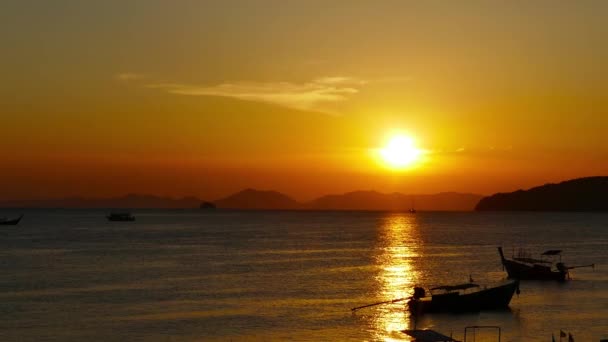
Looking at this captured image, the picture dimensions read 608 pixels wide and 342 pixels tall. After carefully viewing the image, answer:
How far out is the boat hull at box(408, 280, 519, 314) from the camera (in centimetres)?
6234

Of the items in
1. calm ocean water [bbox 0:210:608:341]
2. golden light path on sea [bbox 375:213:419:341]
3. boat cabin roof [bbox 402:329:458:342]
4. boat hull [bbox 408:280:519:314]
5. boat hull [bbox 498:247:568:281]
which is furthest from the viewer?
boat hull [bbox 498:247:568:281]

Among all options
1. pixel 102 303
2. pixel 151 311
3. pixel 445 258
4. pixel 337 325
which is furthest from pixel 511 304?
pixel 445 258

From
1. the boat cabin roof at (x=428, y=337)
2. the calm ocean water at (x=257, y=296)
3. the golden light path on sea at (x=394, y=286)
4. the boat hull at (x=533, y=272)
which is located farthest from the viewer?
the boat hull at (x=533, y=272)

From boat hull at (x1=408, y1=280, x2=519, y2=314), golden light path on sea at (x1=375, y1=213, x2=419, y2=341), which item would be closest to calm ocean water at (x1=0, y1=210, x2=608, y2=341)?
golden light path on sea at (x1=375, y1=213, x2=419, y2=341)

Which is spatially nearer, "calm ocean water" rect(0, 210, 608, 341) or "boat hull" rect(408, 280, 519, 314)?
"calm ocean water" rect(0, 210, 608, 341)

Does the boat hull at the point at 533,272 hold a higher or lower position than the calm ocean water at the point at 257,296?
higher

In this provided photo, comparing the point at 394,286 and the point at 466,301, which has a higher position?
the point at 466,301

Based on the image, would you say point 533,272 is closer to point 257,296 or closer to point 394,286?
point 394,286

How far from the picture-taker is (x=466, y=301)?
6438 centimetres

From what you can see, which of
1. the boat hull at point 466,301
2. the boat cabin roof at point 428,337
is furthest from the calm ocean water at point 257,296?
the boat cabin roof at point 428,337

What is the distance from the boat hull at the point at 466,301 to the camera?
62.3m

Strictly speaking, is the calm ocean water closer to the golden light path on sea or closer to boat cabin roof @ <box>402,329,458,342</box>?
the golden light path on sea

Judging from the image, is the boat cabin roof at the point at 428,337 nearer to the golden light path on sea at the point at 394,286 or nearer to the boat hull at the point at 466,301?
the golden light path on sea at the point at 394,286

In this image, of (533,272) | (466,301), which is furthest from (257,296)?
(533,272)
